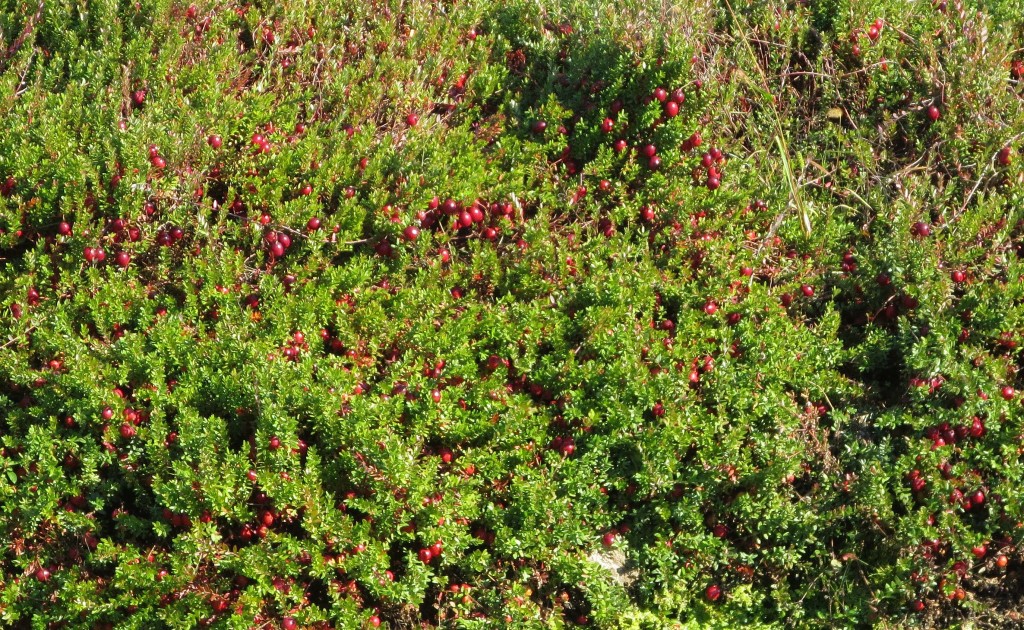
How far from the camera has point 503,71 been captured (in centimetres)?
546

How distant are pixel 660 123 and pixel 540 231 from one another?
2.83 feet

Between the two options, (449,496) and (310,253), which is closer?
(449,496)

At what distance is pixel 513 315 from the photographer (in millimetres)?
4473

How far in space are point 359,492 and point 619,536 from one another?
102cm

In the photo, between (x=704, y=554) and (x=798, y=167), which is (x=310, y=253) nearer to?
(x=704, y=554)

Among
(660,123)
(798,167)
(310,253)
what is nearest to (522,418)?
(310,253)

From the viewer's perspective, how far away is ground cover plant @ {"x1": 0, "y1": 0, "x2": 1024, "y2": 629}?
12.8ft

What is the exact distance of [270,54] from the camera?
5.43 meters

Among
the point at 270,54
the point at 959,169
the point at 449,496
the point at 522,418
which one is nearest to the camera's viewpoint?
the point at 449,496

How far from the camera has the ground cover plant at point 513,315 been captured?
12.8 feet

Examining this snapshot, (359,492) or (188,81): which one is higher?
(188,81)

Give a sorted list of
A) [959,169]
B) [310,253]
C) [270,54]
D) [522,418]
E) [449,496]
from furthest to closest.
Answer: [270,54] → [959,169] → [310,253] → [522,418] → [449,496]

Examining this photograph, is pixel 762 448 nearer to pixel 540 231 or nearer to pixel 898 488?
pixel 898 488

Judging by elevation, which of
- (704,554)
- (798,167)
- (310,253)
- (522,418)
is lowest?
(704,554)
